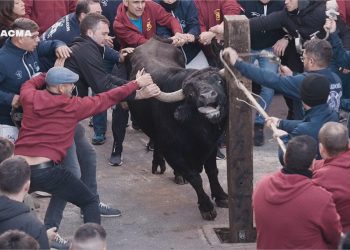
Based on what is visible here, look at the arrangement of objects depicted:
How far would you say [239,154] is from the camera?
6965mm

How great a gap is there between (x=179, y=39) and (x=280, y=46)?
1.32 m

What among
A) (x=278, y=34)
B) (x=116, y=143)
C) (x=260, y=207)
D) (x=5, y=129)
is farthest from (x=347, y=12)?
(x=260, y=207)

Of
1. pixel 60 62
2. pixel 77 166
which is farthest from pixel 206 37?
pixel 77 166

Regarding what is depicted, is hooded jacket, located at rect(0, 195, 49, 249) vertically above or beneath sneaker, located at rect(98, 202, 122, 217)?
above

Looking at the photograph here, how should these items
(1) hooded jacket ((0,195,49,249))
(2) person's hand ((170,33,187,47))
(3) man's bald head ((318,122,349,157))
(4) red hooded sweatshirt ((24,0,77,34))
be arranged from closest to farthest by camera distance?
(1) hooded jacket ((0,195,49,249)) → (3) man's bald head ((318,122,349,157)) → (2) person's hand ((170,33,187,47)) → (4) red hooded sweatshirt ((24,0,77,34))

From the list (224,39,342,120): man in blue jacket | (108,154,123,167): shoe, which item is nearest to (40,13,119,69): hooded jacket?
(108,154,123,167): shoe

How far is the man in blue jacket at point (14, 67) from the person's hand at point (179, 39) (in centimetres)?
205

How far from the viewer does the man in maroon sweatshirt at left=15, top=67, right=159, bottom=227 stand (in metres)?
6.38

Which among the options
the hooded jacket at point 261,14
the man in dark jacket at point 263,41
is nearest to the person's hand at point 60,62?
the man in dark jacket at point 263,41

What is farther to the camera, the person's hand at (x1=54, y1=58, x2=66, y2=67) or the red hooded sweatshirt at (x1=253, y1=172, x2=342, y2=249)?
the person's hand at (x1=54, y1=58, x2=66, y2=67)

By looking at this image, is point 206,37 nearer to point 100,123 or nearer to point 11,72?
point 100,123

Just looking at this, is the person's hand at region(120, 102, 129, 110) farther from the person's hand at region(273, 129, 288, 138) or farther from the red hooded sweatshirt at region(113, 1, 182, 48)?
the person's hand at region(273, 129, 288, 138)

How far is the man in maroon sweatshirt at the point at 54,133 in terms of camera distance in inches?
251

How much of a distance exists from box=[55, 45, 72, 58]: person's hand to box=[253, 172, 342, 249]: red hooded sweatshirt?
10.6 feet
